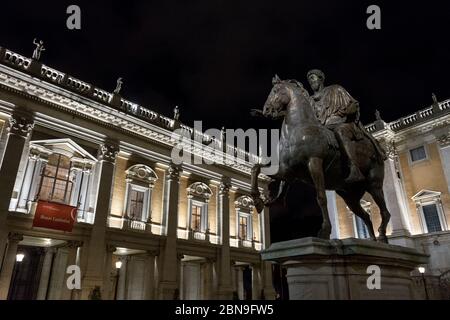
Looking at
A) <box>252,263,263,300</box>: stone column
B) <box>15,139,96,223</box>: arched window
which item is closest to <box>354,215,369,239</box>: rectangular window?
<box>252,263,263,300</box>: stone column

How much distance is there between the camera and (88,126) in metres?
19.1

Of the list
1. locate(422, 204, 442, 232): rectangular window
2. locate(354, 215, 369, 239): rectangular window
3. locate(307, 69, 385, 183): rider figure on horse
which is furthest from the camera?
locate(354, 215, 369, 239): rectangular window

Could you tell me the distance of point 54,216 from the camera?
16016 millimetres

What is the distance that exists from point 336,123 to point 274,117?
1064 mm

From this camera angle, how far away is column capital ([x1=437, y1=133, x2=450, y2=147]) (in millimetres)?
22922

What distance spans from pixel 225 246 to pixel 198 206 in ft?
11.6

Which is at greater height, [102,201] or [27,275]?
[102,201]

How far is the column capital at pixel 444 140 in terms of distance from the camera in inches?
902

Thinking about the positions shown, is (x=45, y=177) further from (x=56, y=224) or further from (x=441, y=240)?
(x=441, y=240)

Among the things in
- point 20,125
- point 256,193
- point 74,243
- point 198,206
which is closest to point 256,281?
point 198,206

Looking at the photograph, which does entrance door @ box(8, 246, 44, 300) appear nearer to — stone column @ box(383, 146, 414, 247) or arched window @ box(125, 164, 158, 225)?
arched window @ box(125, 164, 158, 225)

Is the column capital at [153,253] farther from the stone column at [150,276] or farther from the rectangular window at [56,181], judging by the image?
the rectangular window at [56,181]

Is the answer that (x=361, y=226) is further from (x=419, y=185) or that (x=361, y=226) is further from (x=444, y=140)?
Answer: (x=444, y=140)

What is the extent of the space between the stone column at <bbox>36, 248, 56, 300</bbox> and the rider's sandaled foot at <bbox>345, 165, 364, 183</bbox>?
60.8 ft
